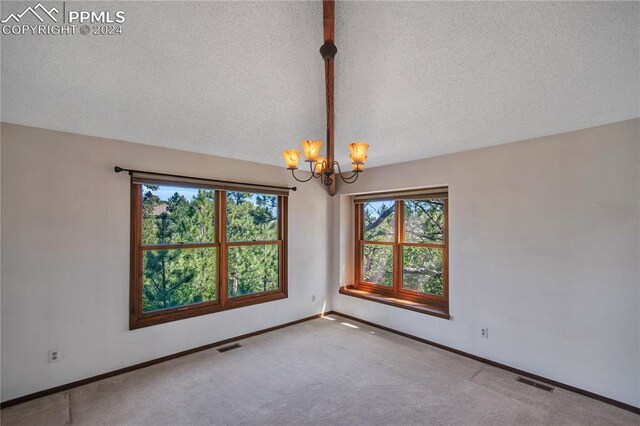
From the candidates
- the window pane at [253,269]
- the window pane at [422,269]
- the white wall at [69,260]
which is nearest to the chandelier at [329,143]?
the white wall at [69,260]

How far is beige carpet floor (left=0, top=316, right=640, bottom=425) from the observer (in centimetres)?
245

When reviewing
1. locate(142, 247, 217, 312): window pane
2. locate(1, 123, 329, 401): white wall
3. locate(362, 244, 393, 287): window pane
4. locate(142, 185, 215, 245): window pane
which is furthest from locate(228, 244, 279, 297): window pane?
locate(362, 244, 393, 287): window pane

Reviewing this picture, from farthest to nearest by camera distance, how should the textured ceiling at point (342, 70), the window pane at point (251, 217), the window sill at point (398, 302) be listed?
1. the window pane at point (251, 217)
2. the window sill at point (398, 302)
3. the textured ceiling at point (342, 70)

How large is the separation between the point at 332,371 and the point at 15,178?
3.50 m

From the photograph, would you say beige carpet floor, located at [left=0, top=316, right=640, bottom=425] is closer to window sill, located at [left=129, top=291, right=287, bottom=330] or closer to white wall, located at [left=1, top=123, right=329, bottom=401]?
white wall, located at [left=1, top=123, right=329, bottom=401]

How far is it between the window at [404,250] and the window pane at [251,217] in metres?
1.53

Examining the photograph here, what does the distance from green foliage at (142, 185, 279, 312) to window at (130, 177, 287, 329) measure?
0.01 m

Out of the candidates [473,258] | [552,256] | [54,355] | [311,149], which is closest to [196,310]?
[54,355]

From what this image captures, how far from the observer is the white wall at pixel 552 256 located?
2.64 meters

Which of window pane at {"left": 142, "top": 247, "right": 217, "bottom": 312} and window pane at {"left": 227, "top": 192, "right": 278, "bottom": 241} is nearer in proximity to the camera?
window pane at {"left": 142, "top": 247, "right": 217, "bottom": 312}

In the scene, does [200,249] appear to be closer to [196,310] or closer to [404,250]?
[196,310]

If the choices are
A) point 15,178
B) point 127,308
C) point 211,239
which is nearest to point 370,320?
point 211,239

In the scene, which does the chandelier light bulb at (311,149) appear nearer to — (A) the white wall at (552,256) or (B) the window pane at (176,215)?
(B) the window pane at (176,215)

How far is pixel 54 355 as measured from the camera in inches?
111
